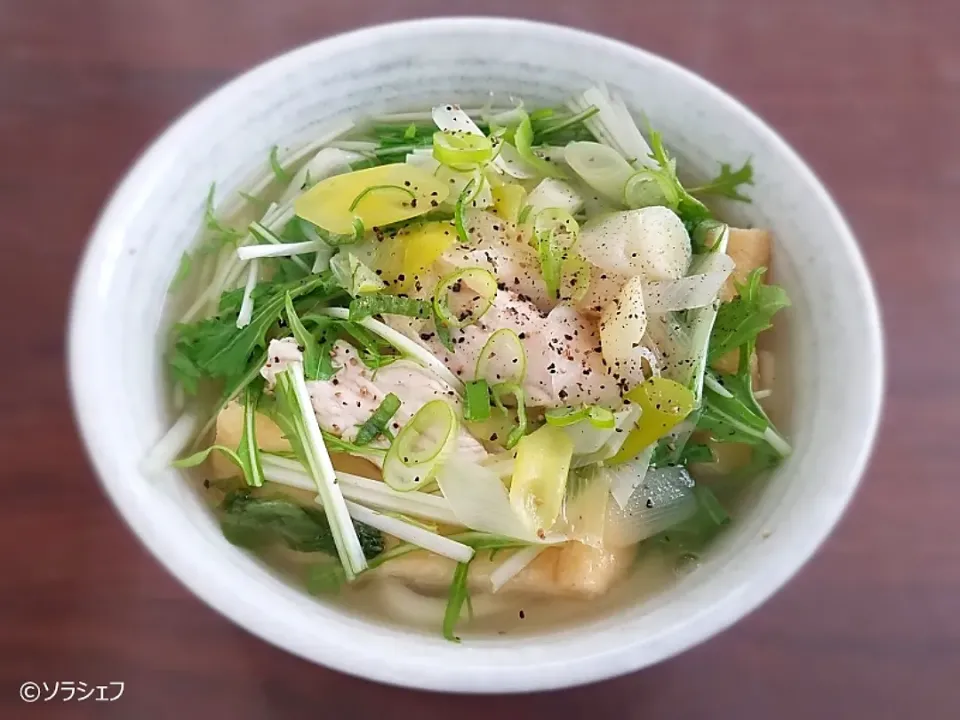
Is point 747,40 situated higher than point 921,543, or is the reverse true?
point 747,40

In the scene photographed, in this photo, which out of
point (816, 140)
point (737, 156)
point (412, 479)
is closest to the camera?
point (412, 479)

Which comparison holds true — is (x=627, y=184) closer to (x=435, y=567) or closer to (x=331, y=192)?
(x=331, y=192)

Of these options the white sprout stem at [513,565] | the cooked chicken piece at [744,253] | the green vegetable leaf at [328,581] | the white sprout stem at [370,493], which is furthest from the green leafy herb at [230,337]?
the cooked chicken piece at [744,253]

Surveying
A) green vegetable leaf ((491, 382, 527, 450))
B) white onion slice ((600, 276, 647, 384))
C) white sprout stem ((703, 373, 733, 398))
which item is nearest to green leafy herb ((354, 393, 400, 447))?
green vegetable leaf ((491, 382, 527, 450))

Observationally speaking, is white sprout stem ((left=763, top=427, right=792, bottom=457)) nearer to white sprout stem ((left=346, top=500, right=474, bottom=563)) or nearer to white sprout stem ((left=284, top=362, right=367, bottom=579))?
white sprout stem ((left=346, top=500, right=474, bottom=563))

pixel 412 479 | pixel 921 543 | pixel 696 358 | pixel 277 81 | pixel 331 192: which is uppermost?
pixel 277 81

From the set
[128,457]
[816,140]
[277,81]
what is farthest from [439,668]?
[816,140]

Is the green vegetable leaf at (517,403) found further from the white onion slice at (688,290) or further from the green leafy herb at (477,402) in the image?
the white onion slice at (688,290)
